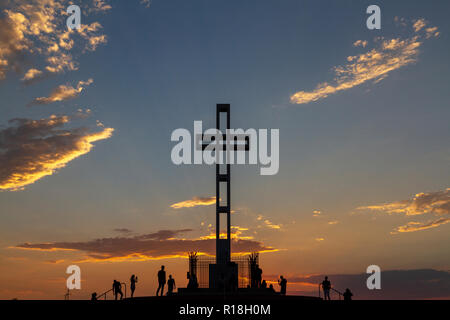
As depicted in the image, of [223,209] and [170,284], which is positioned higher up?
[223,209]

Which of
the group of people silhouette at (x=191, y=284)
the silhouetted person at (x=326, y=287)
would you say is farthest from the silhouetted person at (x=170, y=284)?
the silhouetted person at (x=326, y=287)

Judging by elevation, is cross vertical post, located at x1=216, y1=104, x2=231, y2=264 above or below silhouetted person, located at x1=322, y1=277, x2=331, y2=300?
above

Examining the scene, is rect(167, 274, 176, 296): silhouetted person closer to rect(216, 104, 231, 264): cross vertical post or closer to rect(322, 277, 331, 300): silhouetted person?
rect(216, 104, 231, 264): cross vertical post

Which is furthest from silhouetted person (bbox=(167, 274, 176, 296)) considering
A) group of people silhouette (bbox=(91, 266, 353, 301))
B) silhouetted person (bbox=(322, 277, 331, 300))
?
silhouetted person (bbox=(322, 277, 331, 300))

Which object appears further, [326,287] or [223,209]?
[223,209]

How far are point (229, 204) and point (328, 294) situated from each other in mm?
9622

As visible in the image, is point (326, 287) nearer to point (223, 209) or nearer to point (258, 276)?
point (258, 276)

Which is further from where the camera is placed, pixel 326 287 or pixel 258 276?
pixel 258 276

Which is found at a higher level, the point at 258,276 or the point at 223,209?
the point at 223,209

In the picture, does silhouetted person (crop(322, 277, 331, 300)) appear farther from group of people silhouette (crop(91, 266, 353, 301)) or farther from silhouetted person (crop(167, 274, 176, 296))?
silhouetted person (crop(167, 274, 176, 296))

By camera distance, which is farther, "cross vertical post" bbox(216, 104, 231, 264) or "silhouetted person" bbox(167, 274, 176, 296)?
"cross vertical post" bbox(216, 104, 231, 264)

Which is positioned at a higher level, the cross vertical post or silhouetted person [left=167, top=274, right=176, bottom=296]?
the cross vertical post
